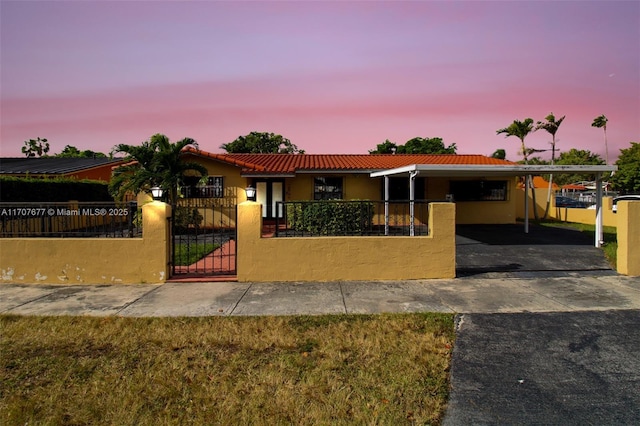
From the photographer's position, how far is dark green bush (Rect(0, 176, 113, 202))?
1291 cm

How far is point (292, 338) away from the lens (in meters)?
4.45

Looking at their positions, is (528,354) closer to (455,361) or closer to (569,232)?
(455,361)

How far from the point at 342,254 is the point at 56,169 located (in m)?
20.5

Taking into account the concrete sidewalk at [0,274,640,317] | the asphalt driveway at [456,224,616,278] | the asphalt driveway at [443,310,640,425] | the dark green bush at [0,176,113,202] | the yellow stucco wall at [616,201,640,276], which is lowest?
the asphalt driveway at [443,310,640,425]

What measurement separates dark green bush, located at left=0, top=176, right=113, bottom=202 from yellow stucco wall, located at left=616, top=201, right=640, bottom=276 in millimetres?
17556

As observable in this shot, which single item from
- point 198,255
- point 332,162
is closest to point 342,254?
point 198,255

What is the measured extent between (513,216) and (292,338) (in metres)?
16.4

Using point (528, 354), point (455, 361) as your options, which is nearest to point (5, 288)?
point (455, 361)

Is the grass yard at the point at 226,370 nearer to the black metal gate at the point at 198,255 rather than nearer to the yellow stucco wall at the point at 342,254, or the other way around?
the yellow stucco wall at the point at 342,254

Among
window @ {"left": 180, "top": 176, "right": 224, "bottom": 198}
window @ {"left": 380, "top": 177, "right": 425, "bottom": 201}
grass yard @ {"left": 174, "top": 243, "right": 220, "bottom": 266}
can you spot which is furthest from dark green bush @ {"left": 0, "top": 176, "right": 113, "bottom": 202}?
window @ {"left": 380, "top": 177, "right": 425, "bottom": 201}

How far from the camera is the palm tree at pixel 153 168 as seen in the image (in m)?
13.4

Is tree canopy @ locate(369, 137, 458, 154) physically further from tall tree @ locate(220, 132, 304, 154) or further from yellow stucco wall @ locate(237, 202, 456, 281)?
yellow stucco wall @ locate(237, 202, 456, 281)

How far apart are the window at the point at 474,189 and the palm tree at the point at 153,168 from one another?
36.5 ft

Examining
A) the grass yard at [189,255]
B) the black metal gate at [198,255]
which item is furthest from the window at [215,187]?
the grass yard at [189,255]
